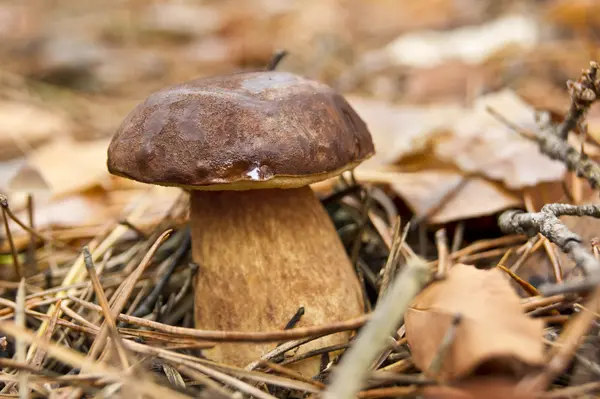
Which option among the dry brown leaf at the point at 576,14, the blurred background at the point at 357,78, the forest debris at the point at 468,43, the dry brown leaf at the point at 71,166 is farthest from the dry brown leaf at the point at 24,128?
the dry brown leaf at the point at 576,14

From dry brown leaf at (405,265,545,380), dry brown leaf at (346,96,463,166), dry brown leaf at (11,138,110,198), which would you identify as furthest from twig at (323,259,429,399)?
dry brown leaf at (11,138,110,198)

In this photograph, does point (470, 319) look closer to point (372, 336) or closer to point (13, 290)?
point (372, 336)

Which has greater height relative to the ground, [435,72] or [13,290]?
[435,72]

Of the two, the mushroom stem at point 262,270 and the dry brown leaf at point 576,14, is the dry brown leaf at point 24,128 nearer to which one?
the mushroom stem at point 262,270

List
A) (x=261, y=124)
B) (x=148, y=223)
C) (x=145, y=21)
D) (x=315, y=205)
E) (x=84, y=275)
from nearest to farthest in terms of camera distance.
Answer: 1. (x=261, y=124)
2. (x=315, y=205)
3. (x=84, y=275)
4. (x=148, y=223)
5. (x=145, y=21)

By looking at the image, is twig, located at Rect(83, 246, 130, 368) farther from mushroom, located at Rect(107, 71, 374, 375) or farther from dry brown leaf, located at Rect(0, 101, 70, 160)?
dry brown leaf, located at Rect(0, 101, 70, 160)

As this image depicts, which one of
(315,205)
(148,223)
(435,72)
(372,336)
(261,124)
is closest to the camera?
(372,336)

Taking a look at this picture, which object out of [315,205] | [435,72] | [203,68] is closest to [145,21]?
[203,68]

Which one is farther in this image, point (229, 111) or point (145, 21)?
point (145, 21)
